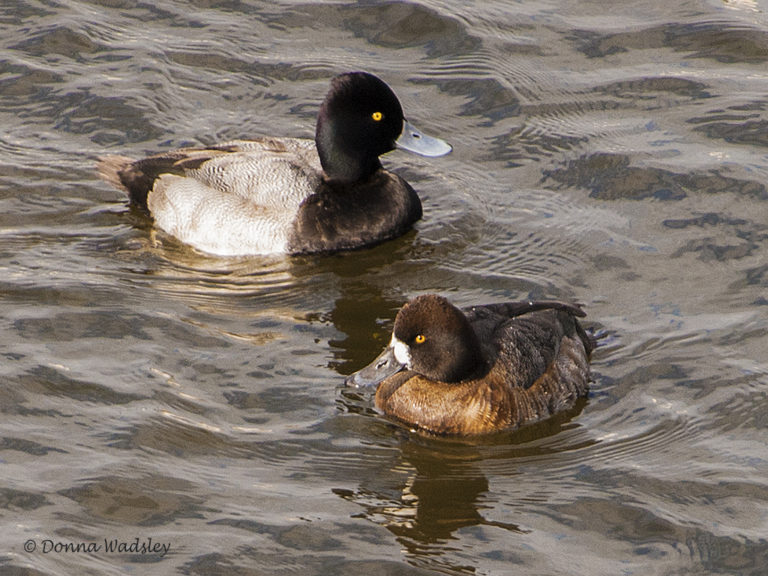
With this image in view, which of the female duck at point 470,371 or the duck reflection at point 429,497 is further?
the female duck at point 470,371

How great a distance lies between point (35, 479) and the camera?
7047mm

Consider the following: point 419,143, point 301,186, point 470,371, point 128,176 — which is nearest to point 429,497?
point 470,371

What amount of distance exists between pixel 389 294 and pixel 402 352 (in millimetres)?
1857

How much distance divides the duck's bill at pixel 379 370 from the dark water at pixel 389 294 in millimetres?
243

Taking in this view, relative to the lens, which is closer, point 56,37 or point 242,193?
point 242,193

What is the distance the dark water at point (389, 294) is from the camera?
22.4ft

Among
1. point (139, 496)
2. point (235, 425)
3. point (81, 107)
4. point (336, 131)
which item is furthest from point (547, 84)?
point (139, 496)

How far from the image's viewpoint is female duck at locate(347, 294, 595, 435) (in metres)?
7.47

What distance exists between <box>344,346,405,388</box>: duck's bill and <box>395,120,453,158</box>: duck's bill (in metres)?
2.97

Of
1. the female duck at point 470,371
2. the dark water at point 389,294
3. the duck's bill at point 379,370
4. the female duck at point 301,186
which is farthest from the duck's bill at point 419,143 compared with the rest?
the duck's bill at point 379,370

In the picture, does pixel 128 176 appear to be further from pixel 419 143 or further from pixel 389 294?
pixel 389 294

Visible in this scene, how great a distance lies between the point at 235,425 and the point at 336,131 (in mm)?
3265

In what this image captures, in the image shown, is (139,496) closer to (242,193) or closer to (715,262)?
(242,193)

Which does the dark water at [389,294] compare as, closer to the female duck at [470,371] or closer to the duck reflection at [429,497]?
the duck reflection at [429,497]
